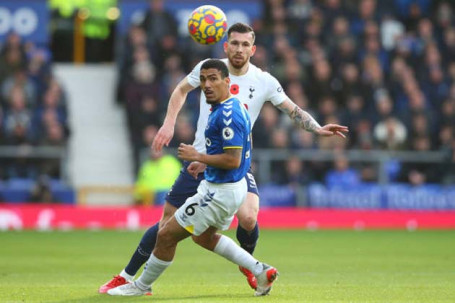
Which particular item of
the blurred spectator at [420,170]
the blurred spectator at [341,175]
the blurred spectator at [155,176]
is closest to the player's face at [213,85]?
the blurred spectator at [155,176]

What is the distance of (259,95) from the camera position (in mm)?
11070

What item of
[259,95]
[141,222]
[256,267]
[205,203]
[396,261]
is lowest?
[141,222]

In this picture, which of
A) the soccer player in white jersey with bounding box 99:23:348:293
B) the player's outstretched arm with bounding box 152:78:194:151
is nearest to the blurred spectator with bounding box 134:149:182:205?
the soccer player in white jersey with bounding box 99:23:348:293

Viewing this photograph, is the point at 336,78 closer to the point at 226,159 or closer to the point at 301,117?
the point at 301,117

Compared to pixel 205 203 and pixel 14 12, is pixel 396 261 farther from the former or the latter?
pixel 14 12

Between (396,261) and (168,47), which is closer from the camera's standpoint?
(396,261)

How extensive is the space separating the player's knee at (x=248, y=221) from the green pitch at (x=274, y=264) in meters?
0.63

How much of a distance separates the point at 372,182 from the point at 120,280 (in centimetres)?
1295

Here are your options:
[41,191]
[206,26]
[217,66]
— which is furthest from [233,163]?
[41,191]

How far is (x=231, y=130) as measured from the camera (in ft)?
31.0

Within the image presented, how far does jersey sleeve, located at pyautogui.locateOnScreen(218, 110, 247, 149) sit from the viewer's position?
9.45m

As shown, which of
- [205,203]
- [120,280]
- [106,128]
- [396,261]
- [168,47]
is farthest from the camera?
[106,128]

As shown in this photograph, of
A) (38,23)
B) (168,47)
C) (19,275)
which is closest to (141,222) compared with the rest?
(168,47)

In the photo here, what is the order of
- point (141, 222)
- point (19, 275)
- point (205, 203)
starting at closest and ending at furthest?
point (205, 203)
point (19, 275)
point (141, 222)
